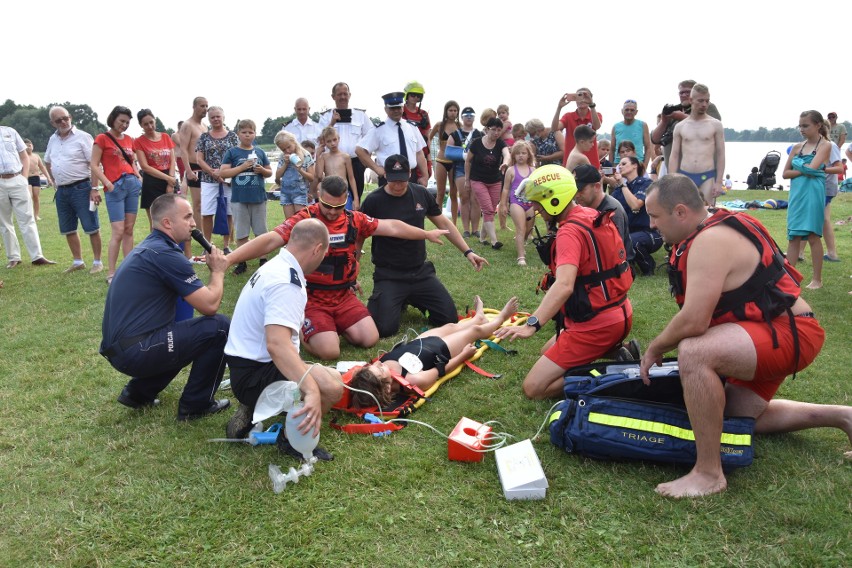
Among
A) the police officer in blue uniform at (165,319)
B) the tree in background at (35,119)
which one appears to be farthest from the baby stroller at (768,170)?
the tree in background at (35,119)

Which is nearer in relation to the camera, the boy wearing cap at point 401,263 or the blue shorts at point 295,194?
the boy wearing cap at point 401,263

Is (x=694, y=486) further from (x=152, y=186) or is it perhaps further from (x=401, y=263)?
(x=152, y=186)

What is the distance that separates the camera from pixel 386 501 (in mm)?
3459

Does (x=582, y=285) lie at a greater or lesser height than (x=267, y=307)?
lesser

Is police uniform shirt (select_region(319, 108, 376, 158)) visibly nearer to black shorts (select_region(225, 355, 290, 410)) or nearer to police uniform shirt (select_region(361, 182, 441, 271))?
police uniform shirt (select_region(361, 182, 441, 271))

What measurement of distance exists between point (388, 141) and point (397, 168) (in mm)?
3040

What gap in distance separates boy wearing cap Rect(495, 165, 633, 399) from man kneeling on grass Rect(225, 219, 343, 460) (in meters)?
1.75

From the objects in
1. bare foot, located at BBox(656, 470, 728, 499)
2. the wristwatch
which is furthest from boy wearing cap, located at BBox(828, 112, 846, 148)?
bare foot, located at BBox(656, 470, 728, 499)

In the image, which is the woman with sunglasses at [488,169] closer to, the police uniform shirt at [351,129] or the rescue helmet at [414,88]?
the rescue helmet at [414,88]

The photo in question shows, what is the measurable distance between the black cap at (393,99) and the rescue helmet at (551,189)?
4779 mm

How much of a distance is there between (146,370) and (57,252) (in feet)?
28.3

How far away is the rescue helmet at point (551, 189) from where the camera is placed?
475 cm

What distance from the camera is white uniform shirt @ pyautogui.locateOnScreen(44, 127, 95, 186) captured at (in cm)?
893

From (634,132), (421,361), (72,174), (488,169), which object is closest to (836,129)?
(634,132)
